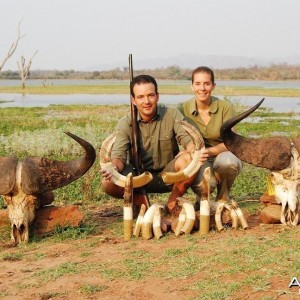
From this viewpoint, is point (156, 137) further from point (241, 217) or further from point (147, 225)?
point (241, 217)

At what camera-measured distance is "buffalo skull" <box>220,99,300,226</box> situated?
19.0 feet

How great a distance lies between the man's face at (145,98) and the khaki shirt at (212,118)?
0.70 m

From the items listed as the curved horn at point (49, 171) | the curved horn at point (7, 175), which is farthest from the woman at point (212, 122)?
the curved horn at point (7, 175)

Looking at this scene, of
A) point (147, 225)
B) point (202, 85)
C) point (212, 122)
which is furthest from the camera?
point (212, 122)

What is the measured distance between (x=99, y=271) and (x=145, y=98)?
2098 mm

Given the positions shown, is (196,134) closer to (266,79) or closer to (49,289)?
(49,289)

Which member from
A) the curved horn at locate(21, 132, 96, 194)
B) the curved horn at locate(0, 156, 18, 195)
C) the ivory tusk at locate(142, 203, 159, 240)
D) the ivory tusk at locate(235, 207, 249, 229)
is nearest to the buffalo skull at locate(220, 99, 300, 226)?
the ivory tusk at locate(235, 207, 249, 229)

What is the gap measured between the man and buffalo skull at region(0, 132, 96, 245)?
500mm

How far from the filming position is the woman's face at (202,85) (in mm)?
6516

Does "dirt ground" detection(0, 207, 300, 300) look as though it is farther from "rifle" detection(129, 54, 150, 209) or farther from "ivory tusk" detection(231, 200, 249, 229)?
"rifle" detection(129, 54, 150, 209)

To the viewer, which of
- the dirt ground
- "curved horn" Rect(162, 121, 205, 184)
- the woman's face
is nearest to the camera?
the dirt ground

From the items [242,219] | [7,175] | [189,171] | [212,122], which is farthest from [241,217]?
[7,175]

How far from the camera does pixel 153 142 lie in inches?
254

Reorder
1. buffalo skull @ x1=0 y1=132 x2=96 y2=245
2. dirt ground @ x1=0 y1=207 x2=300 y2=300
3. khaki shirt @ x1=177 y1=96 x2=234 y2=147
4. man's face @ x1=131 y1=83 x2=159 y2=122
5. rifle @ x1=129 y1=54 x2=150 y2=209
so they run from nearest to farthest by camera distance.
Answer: dirt ground @ x1=0 y1=207 x2=300 y2=300 → buffalo skull @ x1=0 y1=132 x2=96 y2=245 → man's face @ x1=131 y1=83 x2=159 y2=122 → rifle @ x1=129 y1=54 x2=150 y2=209 → khaki shirt @ x1=177 y1=96 x2=234 y2=147
